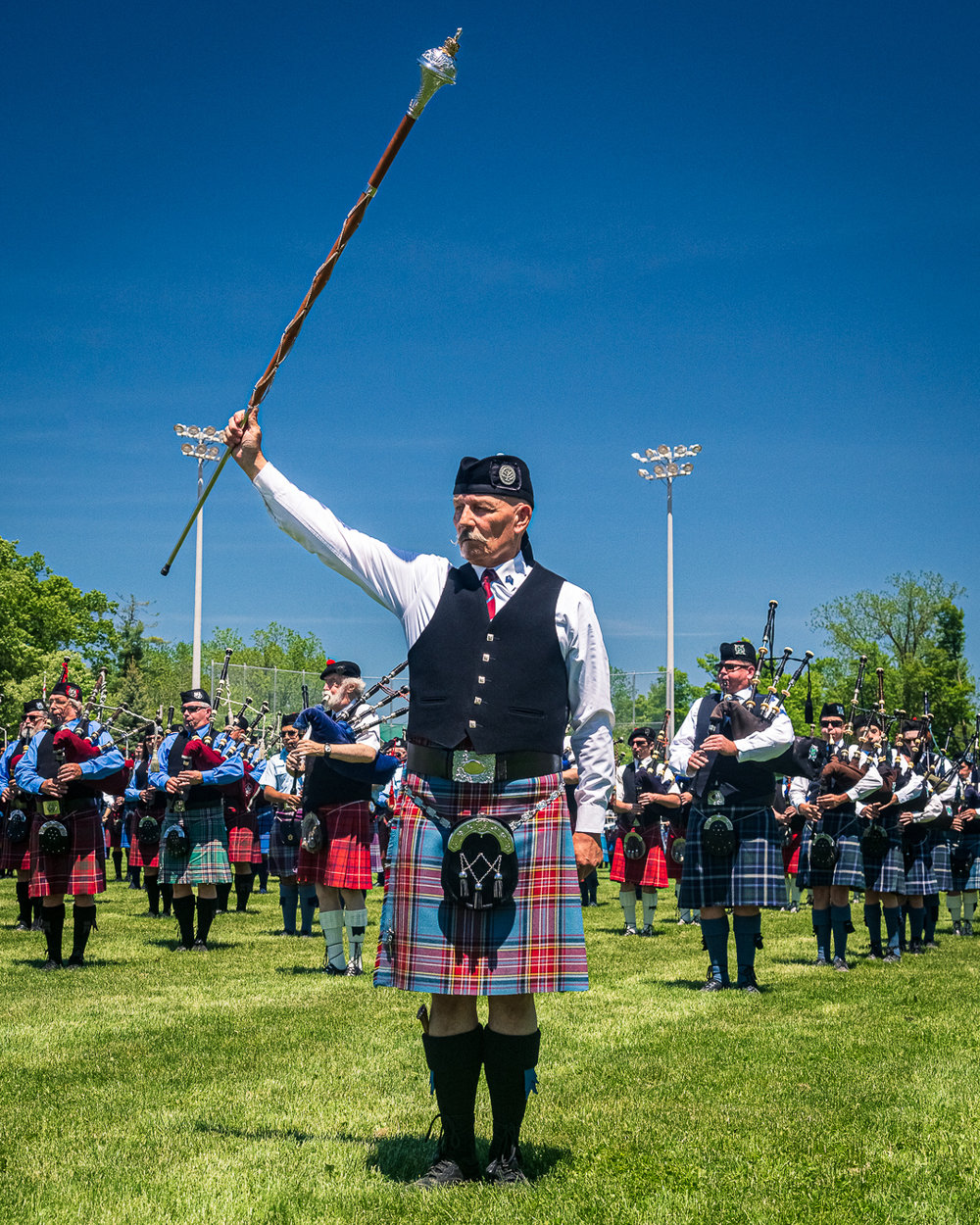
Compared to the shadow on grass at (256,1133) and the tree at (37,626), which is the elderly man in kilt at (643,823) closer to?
the shadow on grass at (256,1133)

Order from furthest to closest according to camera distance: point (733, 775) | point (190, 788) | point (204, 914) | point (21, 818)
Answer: point (21, 818) < point (204, 914) < point (190, 788) < point (733, 775)

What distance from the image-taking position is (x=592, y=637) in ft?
11.3

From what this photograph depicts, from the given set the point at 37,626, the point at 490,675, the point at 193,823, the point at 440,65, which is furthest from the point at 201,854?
the point at 37,626

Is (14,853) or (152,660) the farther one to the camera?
(152,660)

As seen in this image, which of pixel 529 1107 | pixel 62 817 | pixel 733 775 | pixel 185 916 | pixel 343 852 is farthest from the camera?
pixel 185 916

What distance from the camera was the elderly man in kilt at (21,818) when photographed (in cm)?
896

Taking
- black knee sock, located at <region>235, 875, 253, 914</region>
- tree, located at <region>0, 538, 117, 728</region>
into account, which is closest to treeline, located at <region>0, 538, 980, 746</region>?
tree, located at <region>0, 538, 117, 728</region>

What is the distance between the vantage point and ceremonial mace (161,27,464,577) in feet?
10.2

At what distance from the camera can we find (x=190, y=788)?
27.8 ft

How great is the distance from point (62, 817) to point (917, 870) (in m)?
6.32

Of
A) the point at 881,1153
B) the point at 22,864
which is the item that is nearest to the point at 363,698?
the point at 22,864

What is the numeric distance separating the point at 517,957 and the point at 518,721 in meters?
0.63

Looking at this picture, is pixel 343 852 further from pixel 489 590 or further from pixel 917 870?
pixel 917 870

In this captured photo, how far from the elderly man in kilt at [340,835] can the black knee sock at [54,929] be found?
4.94ft
